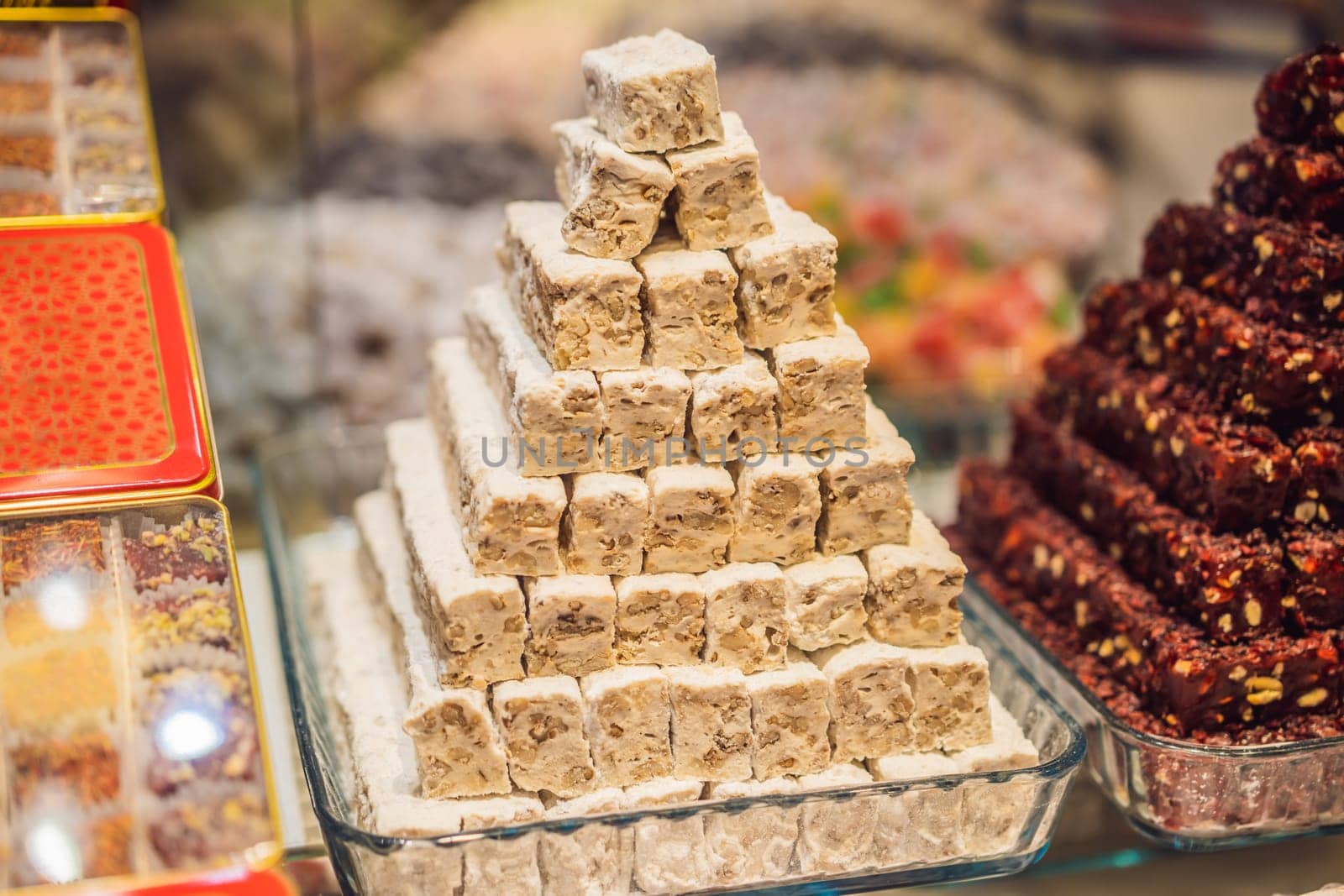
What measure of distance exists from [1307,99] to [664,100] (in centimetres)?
98

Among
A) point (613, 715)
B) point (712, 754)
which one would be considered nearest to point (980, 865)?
point (712, 754)

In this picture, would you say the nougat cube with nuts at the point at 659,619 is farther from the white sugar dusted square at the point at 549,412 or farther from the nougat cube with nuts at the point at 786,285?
the nougat cube with nuts at the point at 786,285

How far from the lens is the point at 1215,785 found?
6.36 feet

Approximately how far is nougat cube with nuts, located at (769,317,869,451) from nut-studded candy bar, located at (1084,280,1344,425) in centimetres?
57

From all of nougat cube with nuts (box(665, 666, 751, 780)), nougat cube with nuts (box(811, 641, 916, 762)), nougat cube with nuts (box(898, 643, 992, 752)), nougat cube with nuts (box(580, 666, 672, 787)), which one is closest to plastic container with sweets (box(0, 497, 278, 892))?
nougat cube with nuts (box(580, 666, 672, 787))

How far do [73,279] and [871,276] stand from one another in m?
1.90

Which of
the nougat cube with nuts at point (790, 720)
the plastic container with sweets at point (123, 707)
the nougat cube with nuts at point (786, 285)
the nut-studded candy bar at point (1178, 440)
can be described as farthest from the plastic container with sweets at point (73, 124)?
the nut-studded candy bar at point (1178, 440)

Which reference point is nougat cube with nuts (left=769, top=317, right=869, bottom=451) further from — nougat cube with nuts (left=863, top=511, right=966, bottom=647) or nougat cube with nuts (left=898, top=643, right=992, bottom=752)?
nougat cube with nuts (left=898, top=643, right=992, bottom=752)

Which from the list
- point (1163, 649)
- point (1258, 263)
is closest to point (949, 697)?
point (1163, 649)

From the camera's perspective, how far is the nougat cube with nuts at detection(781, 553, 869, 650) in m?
1.87

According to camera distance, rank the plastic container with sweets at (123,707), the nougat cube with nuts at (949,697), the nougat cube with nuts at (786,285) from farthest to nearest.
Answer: the nougat cube with nuts at (949,697)
the nougat cube with nuts at (786,285)
the plastic container with sweets at (123,707)

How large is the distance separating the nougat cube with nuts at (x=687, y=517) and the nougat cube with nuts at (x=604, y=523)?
0.02 meters

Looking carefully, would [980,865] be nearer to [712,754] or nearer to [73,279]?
[712,754]

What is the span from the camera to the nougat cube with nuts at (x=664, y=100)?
1739mm
